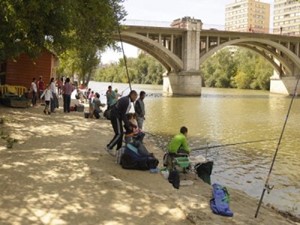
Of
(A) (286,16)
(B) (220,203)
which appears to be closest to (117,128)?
(B) (220,203)

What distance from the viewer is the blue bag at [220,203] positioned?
6.14 meters

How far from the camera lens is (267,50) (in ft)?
192

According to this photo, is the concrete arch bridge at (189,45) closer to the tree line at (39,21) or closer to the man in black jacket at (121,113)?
the tree line at (39,21)

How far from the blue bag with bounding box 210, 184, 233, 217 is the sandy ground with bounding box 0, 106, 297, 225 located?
10 centimetres

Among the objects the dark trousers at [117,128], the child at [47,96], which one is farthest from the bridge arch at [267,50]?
the dark trousers at [117,128]

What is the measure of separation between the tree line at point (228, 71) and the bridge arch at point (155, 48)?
817 inches

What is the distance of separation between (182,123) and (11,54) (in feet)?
38.5

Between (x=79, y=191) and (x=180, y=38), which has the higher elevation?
(x=180, y=38)

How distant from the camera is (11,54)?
12711mm

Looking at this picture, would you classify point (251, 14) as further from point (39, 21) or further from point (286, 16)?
point (39, 21)

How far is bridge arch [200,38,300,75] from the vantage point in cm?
5253

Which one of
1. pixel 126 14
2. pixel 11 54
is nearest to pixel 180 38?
pixel 126 14

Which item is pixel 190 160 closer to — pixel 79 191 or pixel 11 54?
pixel 79 191

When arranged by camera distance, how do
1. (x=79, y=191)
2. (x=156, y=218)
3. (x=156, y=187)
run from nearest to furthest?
1. (x=156, y=218)
2. (x=79, y=191)
3. (x=156, y=187)
